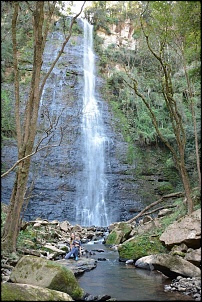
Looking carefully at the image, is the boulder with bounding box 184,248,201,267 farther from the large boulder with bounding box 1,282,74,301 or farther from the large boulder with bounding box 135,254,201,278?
the large boulder with bounding box 1,282,74,301

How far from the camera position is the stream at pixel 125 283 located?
6.37 m

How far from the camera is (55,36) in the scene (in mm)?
40500

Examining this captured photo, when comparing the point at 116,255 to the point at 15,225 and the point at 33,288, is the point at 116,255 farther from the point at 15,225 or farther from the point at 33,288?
the point at 33,288

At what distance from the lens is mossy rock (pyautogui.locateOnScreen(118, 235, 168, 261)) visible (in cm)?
1030

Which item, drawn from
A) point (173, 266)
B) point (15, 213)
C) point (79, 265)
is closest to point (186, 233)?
point (173, 266)

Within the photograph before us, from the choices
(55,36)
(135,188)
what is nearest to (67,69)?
(55,36)

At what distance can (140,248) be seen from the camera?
420 inches

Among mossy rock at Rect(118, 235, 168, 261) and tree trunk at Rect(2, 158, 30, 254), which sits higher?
tree trunk at Rect(2, 158, 30, 254)

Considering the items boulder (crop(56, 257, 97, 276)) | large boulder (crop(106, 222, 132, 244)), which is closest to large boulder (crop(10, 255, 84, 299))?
boulder (crop(56, 257, 97, 276))

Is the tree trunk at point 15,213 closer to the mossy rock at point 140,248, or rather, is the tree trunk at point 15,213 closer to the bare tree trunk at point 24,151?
the bare tree trunk at point 24,151

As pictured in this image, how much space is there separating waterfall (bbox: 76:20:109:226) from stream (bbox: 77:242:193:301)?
45.5 feet

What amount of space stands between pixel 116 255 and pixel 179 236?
348cm

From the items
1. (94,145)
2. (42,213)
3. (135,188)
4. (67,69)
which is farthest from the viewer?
(67,69)

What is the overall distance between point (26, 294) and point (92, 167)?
22816mm
